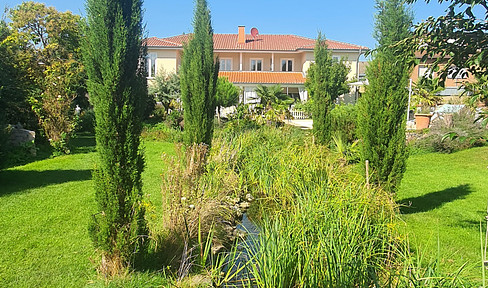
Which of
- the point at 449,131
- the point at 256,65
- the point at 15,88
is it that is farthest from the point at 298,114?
the point at 15,88

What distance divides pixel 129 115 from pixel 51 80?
1153 centimetres

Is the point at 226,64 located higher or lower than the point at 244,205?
higher

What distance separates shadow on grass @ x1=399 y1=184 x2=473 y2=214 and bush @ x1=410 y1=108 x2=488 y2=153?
5603mm

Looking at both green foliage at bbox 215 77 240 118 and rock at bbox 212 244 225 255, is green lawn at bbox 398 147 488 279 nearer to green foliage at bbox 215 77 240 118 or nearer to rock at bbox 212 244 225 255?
rock at bbox 212 244 225 255

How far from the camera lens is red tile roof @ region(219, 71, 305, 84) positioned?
3344 cm

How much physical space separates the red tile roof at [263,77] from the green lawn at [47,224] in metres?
23.7

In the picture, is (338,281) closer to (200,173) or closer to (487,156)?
(200,173)

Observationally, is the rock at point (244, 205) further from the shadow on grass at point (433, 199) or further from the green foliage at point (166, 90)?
the green foliage at point (166, 90)

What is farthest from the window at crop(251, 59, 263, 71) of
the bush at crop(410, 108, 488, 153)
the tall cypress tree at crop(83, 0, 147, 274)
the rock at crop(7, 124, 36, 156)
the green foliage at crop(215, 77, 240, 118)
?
the tall cypress tree at crop(83, 0, 147, 274)

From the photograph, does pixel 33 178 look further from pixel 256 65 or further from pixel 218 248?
pixel 256 65

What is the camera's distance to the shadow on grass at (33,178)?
8.18 meters

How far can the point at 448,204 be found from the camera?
7824 millimetres

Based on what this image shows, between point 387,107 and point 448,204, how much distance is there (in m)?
2.63

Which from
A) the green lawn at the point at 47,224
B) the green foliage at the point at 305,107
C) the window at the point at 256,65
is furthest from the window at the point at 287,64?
the green lawn at the point at 47,224
